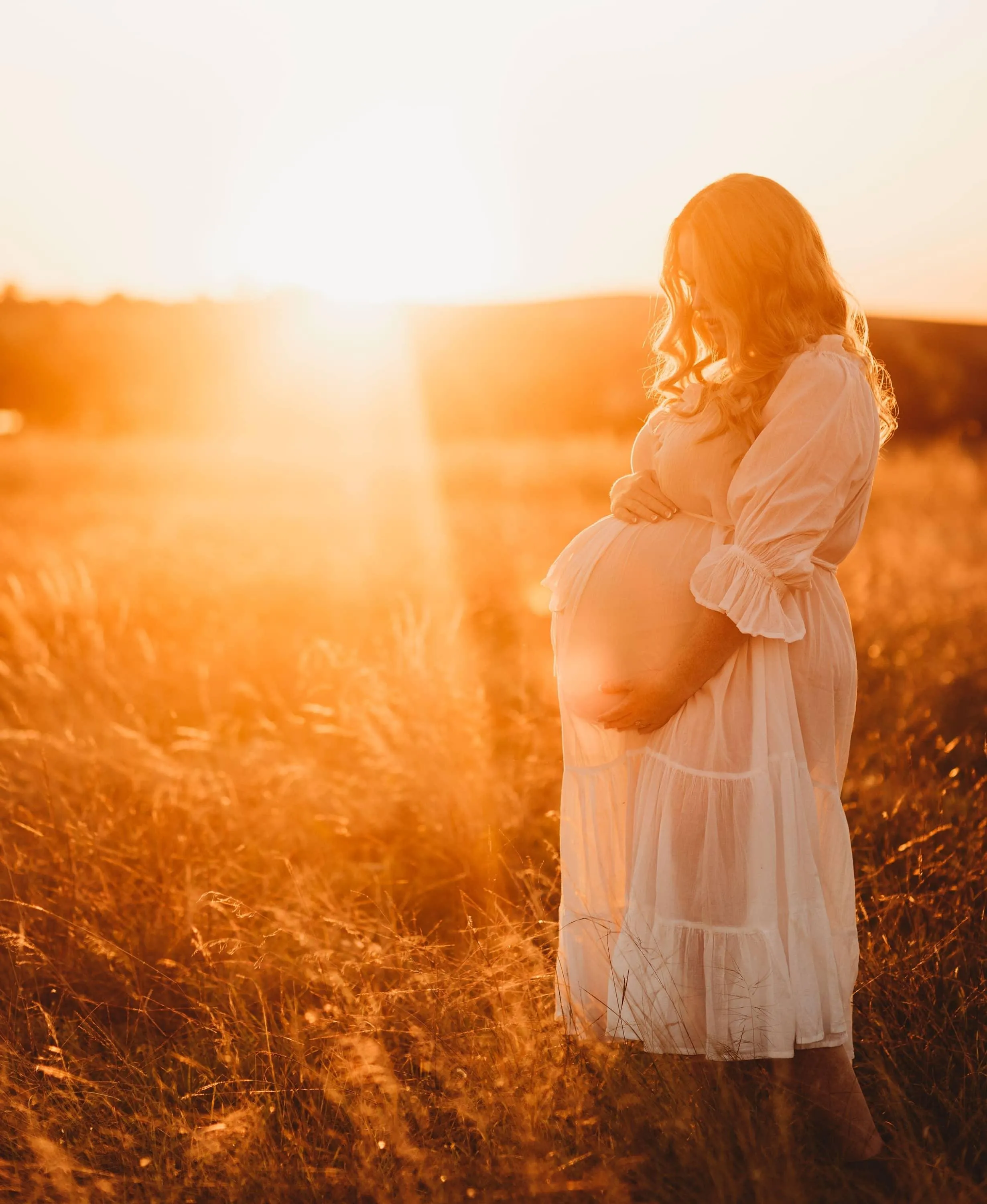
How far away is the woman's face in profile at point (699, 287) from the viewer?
2072 millimetres

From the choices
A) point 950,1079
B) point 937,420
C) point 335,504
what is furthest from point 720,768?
point 937,420

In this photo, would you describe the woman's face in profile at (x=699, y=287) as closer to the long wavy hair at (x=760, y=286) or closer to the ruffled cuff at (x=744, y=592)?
the long wavy hair at (x=760, y=286)

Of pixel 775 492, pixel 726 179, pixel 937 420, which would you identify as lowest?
pixel 937 420

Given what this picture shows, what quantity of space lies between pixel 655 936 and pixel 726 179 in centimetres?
155

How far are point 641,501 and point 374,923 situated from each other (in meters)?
1.51

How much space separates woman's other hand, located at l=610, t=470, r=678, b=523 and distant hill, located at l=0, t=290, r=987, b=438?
24.7m

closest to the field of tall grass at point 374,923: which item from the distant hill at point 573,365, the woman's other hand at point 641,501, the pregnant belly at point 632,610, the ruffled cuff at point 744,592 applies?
the pregnant belly at point 632,610

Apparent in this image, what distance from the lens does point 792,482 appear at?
6.25ft

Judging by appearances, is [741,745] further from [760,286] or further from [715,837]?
[760,286]

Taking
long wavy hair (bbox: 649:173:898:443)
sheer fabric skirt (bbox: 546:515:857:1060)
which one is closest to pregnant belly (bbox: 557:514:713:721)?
sheer fabric skirt (bbox: 546:515:857:1060)

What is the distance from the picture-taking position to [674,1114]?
202 centimetres

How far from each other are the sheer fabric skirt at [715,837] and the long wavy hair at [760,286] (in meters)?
0.31

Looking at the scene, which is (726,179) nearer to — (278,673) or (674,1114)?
(674,1114)

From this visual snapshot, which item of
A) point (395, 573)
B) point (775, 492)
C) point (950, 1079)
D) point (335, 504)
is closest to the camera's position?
point (775, 492)
